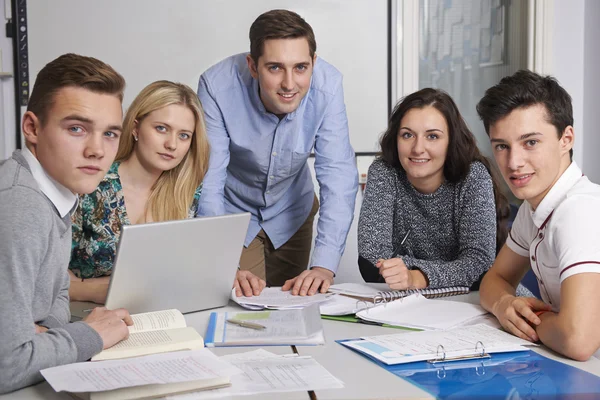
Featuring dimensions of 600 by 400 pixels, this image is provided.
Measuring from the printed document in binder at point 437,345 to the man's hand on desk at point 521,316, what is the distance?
0.02 metres

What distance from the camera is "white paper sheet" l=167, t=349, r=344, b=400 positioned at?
1103 mm

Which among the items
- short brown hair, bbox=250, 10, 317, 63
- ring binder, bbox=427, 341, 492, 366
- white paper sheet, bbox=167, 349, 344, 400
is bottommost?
ring binder, bbox=427, 341, 492, 366

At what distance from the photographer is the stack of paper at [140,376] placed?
3.42 feet

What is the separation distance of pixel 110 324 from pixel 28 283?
20 centimetres

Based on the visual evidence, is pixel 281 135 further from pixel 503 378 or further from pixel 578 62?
pixel 578 62

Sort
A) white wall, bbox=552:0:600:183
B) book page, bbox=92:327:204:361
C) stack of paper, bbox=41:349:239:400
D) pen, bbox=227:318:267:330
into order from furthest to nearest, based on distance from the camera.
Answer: white wall, bbox=552:0:600:183, pen, bbox=227:318:267:330, book page, bbox=92:327:204:361, stack of paper, bbox=41:349:239:400

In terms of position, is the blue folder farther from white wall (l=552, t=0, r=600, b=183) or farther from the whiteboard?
white wall (l=552, t=0, r=600, b=183)

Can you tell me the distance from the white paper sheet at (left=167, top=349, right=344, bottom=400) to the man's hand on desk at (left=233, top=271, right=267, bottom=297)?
1.57 ft

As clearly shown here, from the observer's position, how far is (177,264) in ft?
4.92

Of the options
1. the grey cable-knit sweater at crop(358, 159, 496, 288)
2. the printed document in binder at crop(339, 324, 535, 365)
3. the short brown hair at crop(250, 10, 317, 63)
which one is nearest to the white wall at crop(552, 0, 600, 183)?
the grey cable-knit sweater at crop(358, 159, 496, 288)

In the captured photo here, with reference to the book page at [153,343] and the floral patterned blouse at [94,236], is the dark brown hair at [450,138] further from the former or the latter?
the book page at [153,343]

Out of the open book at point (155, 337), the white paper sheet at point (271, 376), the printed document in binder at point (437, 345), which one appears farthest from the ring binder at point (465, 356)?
the open book at point (155, 337)

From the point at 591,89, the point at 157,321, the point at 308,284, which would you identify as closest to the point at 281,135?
the point at 308,284

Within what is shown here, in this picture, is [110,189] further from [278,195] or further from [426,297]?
[426,297]
